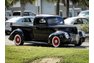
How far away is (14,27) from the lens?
586cm

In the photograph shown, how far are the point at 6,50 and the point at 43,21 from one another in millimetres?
1749

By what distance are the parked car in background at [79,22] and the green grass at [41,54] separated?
54cm

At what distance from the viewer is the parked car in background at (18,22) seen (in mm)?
5446

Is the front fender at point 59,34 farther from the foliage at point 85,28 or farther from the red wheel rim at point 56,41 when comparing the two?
the foliage at point 85,28

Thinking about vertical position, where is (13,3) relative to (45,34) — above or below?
above

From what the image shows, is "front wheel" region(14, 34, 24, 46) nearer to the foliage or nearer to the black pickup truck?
the black pickup truck

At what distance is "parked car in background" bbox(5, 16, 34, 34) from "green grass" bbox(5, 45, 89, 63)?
17.0 inches

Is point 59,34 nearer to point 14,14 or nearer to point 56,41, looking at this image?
point 56,41

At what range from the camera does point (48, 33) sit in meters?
6.02

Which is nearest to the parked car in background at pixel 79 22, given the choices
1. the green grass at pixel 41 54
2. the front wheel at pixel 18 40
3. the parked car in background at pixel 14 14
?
the green grass at pixel 41 54

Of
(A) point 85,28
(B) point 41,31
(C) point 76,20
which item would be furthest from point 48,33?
(A) point 85,28

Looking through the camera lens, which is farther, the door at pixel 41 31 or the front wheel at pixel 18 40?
the door at pixel 41 31

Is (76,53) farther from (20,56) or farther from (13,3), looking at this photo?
(13,3)
